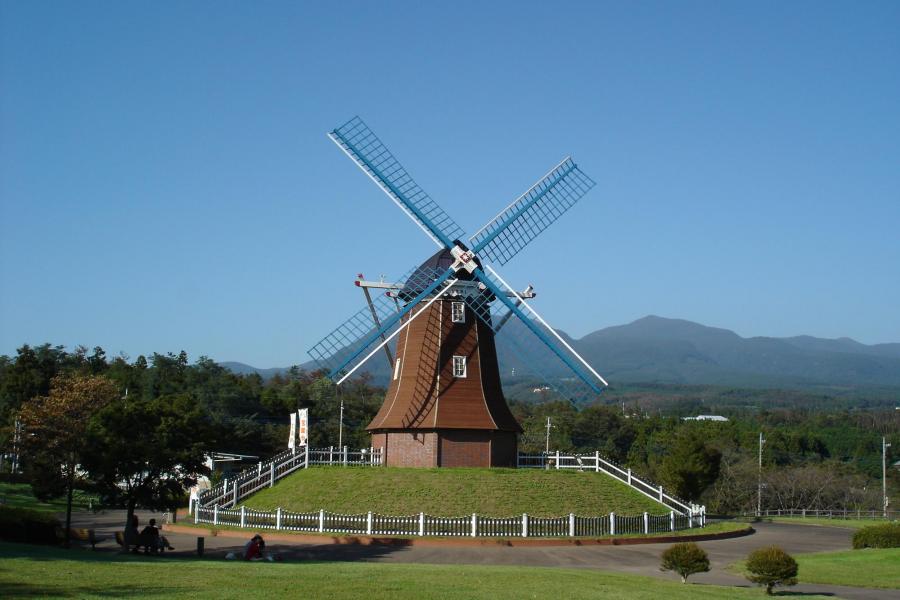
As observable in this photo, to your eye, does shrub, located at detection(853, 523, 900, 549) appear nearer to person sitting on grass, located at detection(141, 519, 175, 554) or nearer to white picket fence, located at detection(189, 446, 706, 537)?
white picket fence, located at detection(189, 446, 706, 537)

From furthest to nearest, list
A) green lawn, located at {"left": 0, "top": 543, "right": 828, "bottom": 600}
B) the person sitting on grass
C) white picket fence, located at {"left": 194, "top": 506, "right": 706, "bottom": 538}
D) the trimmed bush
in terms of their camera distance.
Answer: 1. white picket fence, located at {"left": 194, "top": 506, "right": 706, "bottom": 538}
2. the trimmed bush
3. the person sitting on grass
4. green lawn, located at {"left": 0, "top": 543, "right": 828, "bottom": 600}

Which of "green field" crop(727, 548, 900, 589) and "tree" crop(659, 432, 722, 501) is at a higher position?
"tree" crop(659, 432, 722, 501)

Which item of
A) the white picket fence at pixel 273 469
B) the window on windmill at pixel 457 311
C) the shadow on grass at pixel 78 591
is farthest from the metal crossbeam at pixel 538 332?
the shadow on grass at pixel 78 591

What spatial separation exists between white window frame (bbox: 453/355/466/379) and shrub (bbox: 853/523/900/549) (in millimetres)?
16171

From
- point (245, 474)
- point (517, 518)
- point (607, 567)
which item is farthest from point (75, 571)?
point (245, 474)

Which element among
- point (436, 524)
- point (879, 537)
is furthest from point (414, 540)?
point (879, 537)

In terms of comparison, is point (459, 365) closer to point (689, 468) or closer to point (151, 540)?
point (151, 540)

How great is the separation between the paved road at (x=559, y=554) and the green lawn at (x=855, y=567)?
1088mm

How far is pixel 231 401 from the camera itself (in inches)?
3066

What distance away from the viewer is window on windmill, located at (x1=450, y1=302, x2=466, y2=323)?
131 ft

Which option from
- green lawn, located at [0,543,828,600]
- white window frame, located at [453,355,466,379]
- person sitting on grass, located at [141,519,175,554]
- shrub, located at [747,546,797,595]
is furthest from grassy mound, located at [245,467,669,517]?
shrub, located at [747,546,797,595]

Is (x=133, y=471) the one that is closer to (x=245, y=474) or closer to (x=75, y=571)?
(x=75, y=571)

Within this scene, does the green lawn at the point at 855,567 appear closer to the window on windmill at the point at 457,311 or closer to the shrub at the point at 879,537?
the shrub at the point at 879,537

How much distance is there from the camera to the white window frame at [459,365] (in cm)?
3947
